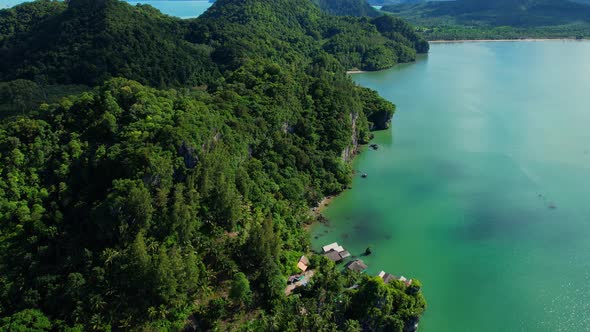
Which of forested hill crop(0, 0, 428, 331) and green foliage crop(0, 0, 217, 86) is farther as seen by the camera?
green foliage crop(0, 0, 217, 86)

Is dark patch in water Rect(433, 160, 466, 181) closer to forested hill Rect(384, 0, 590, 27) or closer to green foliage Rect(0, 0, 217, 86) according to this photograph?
→ green foliage Rect(0, 0, 217, 86)

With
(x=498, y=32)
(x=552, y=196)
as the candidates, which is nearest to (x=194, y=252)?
(x=552, y=196)

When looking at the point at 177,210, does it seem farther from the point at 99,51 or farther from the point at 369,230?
the point at 99,51

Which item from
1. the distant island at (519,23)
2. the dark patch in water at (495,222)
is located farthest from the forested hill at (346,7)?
the dark patch in water at (495,222)

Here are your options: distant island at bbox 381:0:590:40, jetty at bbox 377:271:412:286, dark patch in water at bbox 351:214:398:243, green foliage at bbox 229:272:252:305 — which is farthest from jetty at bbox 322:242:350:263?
distant island at bbox 381:0:590:40

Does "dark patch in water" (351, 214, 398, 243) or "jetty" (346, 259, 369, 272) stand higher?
"jetty" (346, 259, 369, 272)
